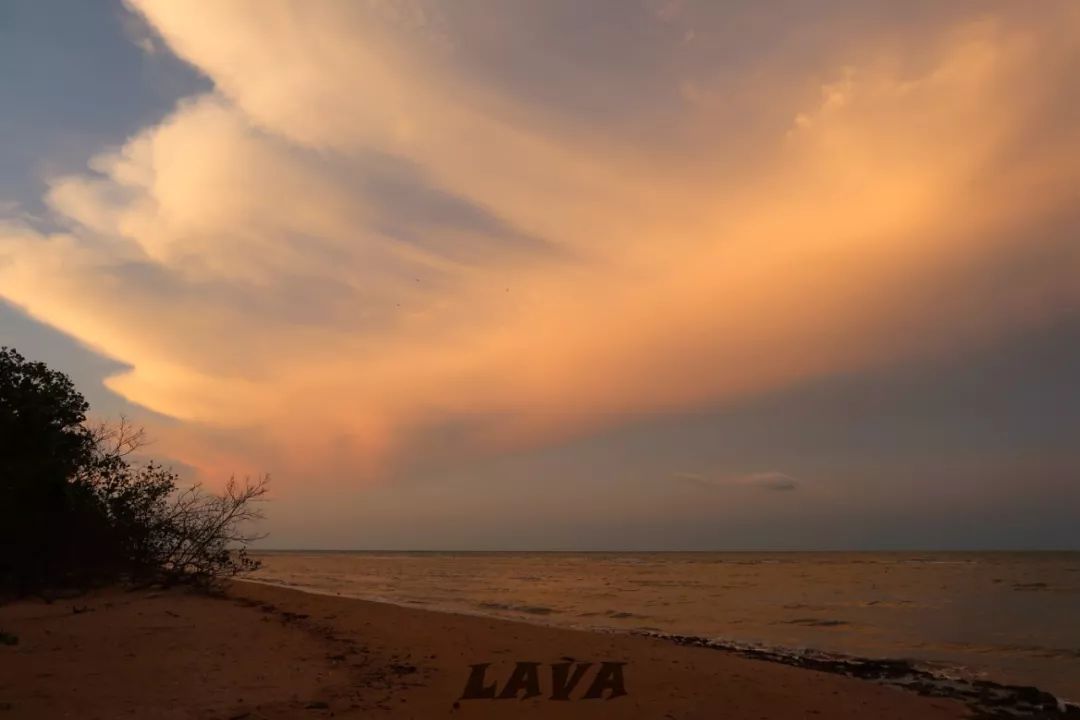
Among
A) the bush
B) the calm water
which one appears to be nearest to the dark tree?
the bush

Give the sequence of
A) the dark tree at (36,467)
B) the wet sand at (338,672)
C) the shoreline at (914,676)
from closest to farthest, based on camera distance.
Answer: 1. the wet sand at (338,672)
2. the shoreline at (914,676)
3. the dark tree at (36,467)

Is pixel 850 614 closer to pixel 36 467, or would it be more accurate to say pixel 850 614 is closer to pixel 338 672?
pixel 338 672

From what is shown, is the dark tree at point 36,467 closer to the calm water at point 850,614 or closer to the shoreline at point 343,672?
the shoreline at point 343,672

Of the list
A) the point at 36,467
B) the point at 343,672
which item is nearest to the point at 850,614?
the point at 343,672

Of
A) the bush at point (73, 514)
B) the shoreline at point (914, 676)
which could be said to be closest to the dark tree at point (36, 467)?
the bush at point (73, 514)

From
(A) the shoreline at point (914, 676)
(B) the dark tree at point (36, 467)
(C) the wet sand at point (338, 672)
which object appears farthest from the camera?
(B) the dark tree at point (36, 467)

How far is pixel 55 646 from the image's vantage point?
8.70 meters

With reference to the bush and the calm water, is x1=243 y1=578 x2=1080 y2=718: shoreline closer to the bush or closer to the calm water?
the calm water

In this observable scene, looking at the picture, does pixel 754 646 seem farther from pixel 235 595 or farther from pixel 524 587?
pixel 524 587

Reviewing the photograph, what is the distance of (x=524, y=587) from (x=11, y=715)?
98.4 feet

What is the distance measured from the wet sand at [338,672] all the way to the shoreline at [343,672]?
23 millimetres

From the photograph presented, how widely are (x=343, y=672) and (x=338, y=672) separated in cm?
6

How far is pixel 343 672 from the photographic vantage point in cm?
854

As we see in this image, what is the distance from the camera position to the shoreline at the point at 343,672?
6.75 meters
